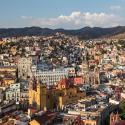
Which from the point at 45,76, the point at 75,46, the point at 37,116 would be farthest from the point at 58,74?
the point at 75,46

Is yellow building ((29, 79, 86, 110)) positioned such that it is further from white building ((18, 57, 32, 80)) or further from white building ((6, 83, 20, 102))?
white building ((18, 57, 32, 80))

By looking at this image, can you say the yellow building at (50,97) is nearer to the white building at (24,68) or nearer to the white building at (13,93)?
the white building at (13,93)

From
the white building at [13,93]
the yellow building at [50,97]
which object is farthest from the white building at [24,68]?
the yellow building at [50,97]

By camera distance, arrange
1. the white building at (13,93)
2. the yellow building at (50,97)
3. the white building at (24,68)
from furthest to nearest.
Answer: the white building at (24,68), the white building at (13,93), the yellow building at (50,97)

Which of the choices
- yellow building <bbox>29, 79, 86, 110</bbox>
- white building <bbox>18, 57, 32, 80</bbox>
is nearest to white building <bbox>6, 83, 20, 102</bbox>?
yellow building <bbox>29, 79, 86, 110</bbox>

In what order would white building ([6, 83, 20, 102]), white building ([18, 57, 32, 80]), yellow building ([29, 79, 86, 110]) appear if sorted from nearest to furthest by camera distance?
yellow building ([29, 79, 86, 110]) → white building ([6, 83, 20, 102]) → white building ([18, 57, 32, 80])

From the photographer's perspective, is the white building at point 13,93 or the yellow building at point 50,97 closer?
the yellow building at point 50,97

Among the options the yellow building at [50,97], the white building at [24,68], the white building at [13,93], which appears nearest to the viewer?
the yellow building at [50,97]

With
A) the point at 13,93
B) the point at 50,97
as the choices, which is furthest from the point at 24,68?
the point at 50,97
